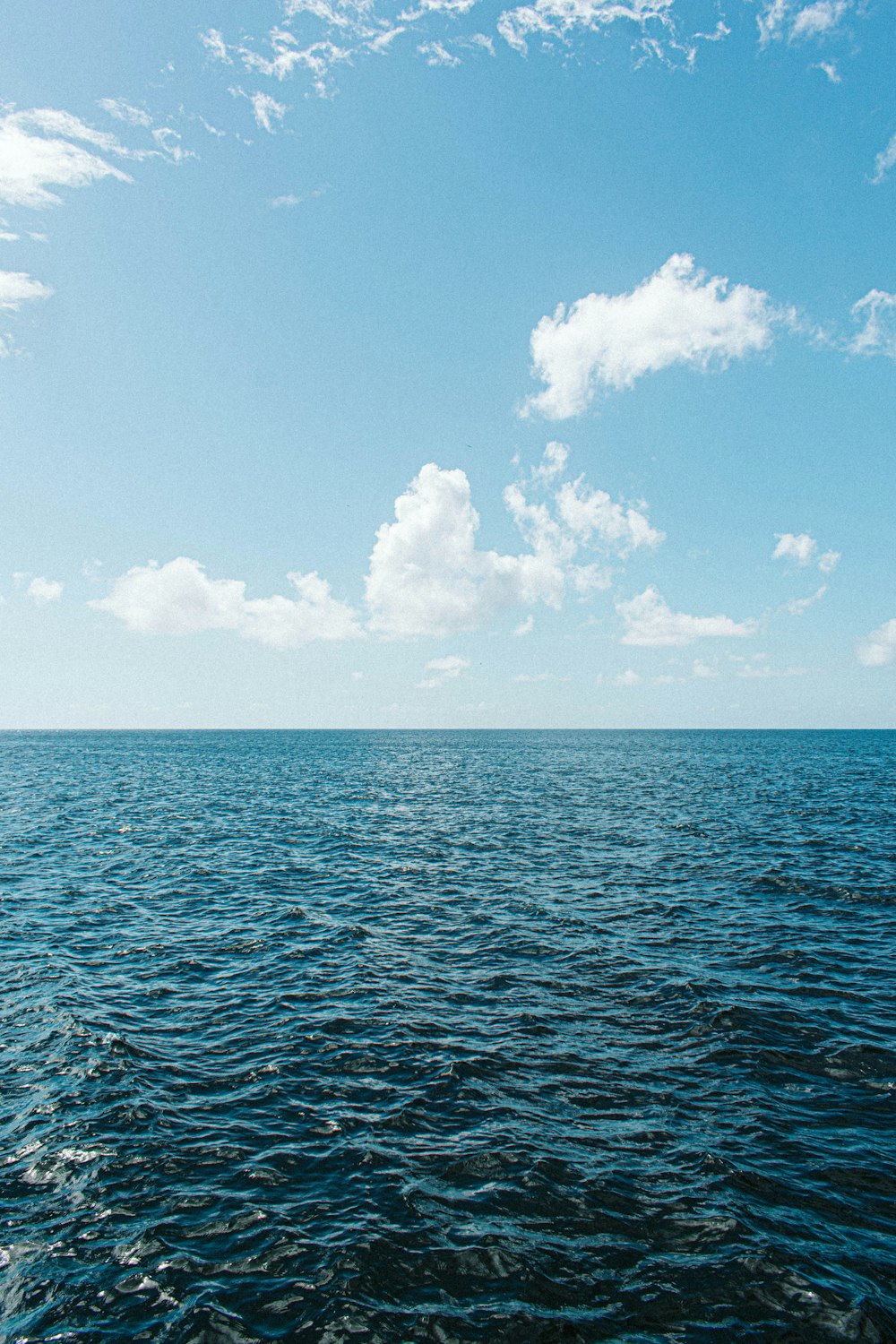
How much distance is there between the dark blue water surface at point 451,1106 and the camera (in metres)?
9.40

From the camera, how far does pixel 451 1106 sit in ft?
46.2

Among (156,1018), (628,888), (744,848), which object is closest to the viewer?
(156,1018)

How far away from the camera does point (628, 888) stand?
31.1 metres

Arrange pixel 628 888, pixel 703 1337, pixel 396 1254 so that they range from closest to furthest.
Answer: pixel 703 1337, pixel 396 1254, pixel 628 888

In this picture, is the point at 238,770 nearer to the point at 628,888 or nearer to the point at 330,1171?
the point at 628,888

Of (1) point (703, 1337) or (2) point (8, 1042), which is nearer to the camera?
(1) point (703, 1337)

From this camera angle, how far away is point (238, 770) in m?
109

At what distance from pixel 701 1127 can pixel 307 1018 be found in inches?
404

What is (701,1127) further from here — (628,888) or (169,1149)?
(628,888)

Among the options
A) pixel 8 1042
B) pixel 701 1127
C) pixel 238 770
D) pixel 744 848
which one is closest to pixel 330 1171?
pixel 701 1127

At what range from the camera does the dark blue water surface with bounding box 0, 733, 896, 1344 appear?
9398 mm

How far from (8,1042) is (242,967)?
22.5ft

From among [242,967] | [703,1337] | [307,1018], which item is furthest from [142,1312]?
[242,967]

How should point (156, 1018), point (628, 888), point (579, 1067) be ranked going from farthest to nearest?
point (628, 888)
point (156, 1018)
point (579, 1067)
